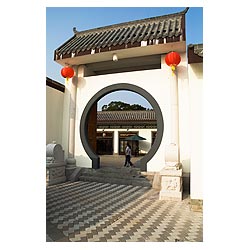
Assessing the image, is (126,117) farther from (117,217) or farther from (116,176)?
(117,217)

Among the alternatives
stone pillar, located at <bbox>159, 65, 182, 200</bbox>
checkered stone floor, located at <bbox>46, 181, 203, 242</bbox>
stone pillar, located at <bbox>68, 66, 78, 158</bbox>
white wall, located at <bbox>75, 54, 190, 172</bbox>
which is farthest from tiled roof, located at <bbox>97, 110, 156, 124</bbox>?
checkered stone floor, located at <bbox>46, 181, 203, 242</bbox>

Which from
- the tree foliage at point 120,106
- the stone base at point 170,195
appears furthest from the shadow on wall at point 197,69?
the tree foliage at point 120,106

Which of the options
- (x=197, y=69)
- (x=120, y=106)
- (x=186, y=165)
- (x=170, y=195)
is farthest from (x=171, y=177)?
(x=120, y=106)

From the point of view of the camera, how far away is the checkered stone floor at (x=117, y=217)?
8.71 feet

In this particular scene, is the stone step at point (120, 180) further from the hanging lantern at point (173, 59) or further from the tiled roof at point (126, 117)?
the tiled roof at point (126, 117)

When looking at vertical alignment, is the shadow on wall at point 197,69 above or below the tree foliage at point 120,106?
below

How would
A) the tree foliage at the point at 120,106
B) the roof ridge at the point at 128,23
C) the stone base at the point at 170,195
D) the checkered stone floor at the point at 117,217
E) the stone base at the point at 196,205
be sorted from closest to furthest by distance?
the checkered stone floor at the point at 117,217 → the stone base at the point at 196,205 → the stone base at the point at 170,195 → the roof ridge at the point at 128,23 → the tree foliage at the point at 120,106

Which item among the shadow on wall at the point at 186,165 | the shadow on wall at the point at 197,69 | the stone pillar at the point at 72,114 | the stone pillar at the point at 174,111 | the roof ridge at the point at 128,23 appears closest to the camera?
the shadow on wall at the point at 197,69

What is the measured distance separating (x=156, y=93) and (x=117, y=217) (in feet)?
13.3

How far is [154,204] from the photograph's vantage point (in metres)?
4.12

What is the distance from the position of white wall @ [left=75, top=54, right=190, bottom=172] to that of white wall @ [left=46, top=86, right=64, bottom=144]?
26.3 inches

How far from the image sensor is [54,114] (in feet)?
22.9

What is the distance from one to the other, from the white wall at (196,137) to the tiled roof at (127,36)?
7.89 ft
